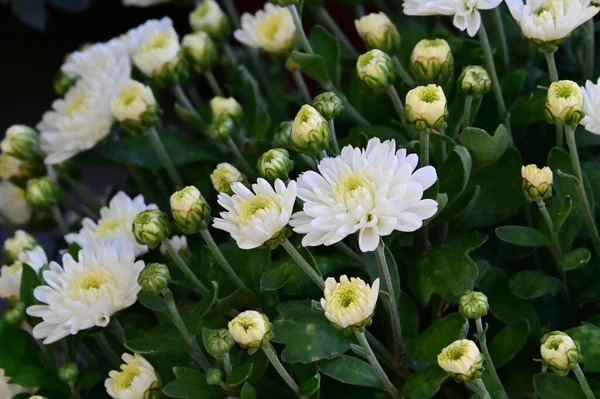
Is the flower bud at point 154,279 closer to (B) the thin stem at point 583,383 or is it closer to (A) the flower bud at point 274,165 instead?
(A) the flower bud at point 274,165

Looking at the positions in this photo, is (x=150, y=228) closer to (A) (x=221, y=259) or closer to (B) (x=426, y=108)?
(A) (x=221, y=259)

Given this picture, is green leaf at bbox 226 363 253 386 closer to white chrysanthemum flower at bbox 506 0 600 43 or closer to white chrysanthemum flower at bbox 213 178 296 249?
white chrysanthemum flower at bbox 213 178 296 249

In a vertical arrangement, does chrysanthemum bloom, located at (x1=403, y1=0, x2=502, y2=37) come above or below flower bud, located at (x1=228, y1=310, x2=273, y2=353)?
above

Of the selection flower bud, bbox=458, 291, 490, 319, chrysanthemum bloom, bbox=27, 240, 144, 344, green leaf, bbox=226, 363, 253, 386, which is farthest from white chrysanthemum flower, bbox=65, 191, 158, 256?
flower bud, bbox=458, 291, 490, 319

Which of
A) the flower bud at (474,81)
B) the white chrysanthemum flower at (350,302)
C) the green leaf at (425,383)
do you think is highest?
the flower bud at (474,81)

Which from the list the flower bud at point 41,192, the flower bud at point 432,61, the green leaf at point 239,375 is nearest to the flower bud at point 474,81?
the flower bud at point 432,61
